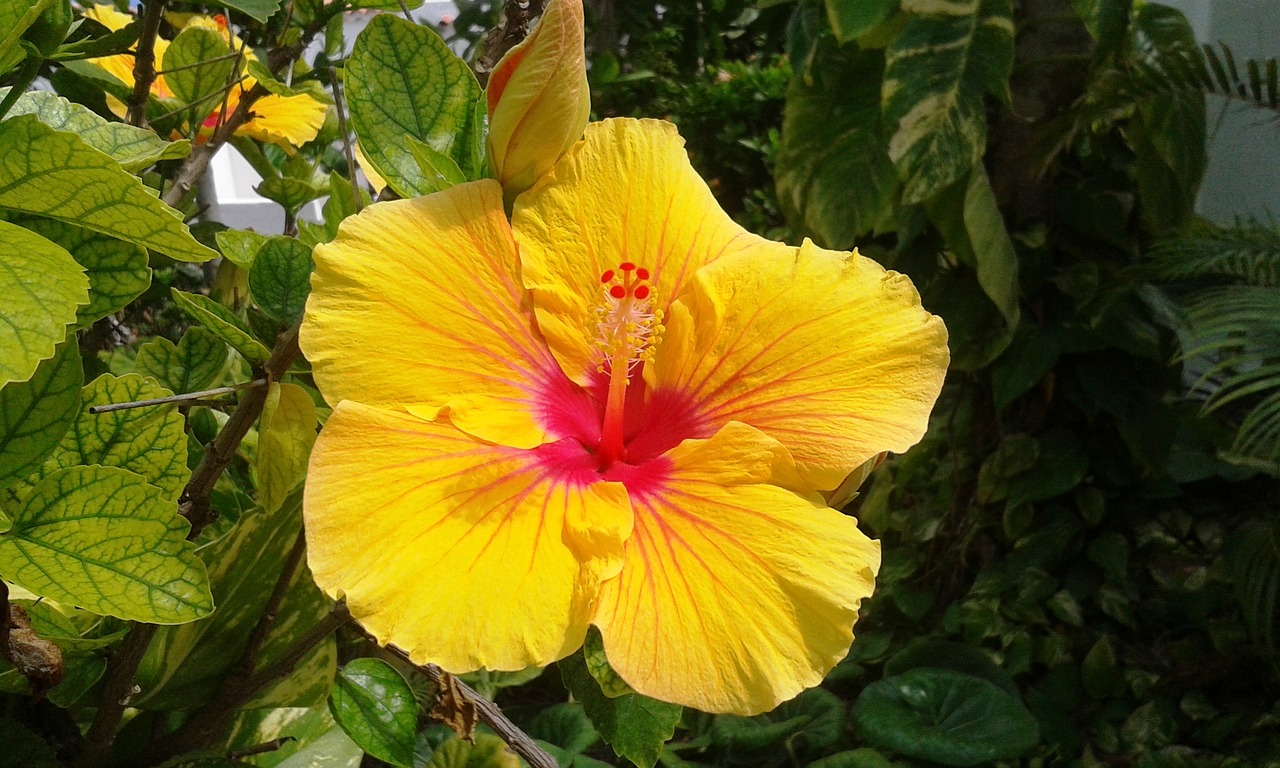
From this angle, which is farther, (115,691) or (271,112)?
(271,112)

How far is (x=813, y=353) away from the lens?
36 cm

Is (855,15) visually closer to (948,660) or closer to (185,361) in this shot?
(948,660)

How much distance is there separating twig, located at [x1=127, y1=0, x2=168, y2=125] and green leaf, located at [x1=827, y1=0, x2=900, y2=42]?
118 cm

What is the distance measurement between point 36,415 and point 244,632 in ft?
0.47

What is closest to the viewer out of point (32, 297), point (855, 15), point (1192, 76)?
point (32, 297)

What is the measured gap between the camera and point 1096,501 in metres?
1.79

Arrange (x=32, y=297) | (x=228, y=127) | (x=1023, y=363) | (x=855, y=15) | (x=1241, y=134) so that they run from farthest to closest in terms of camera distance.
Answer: (x=1241, y=134), (x=1023, y=363), (x=855, y=15), (x=228, y=127), (x=32, y=297)

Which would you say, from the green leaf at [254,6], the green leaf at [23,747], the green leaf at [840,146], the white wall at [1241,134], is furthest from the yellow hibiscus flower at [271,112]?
the white wall at [1241,134]

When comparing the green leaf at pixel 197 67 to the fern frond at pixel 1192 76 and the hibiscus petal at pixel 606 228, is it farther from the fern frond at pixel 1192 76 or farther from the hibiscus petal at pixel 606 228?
the fern frond at pixel 1192 76

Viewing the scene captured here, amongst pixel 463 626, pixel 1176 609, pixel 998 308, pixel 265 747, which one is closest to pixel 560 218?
Answer: pixel 463 626

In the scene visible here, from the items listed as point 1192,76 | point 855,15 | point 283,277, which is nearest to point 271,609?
point 283,277

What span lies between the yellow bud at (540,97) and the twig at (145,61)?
314 millimetres

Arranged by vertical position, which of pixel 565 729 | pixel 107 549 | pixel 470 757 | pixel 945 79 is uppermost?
pixel 945 79

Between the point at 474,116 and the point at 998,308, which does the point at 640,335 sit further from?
the point at 998,308
